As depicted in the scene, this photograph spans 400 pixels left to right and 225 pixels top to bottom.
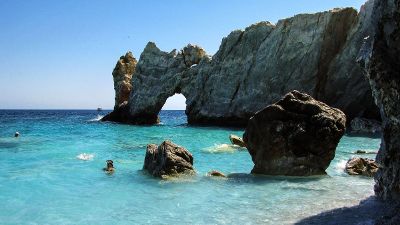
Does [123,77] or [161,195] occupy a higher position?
[123,77]

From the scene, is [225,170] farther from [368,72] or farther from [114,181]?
[368,72]

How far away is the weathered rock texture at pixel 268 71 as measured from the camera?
45.9 m

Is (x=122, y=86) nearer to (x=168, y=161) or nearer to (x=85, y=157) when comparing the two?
(x=85, y=157)

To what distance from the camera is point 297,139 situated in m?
16.8

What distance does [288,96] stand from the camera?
17.8 meters

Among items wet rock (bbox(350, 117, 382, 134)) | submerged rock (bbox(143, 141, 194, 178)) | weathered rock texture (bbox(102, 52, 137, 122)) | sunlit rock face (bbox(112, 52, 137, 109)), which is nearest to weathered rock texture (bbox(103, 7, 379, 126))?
wet rock (bbox(350, 117, 382, 134))

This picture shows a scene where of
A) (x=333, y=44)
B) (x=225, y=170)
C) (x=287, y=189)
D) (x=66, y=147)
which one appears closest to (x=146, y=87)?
(x=333, y=44)

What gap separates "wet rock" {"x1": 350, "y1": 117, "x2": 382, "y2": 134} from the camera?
136ft

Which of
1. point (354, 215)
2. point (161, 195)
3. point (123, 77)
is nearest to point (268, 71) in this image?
point (123, 77)

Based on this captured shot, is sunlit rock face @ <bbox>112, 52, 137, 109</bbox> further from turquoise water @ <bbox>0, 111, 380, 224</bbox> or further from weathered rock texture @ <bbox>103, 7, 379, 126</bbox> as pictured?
turquoise water @ <bbox>0, 111, 380, 224</bbox>

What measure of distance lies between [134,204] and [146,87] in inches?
2065

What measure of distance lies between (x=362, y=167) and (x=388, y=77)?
28.8ft

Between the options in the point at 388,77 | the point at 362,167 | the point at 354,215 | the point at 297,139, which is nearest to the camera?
Result: the point at 388,77

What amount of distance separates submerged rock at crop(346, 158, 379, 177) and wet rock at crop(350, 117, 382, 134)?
2461cm
